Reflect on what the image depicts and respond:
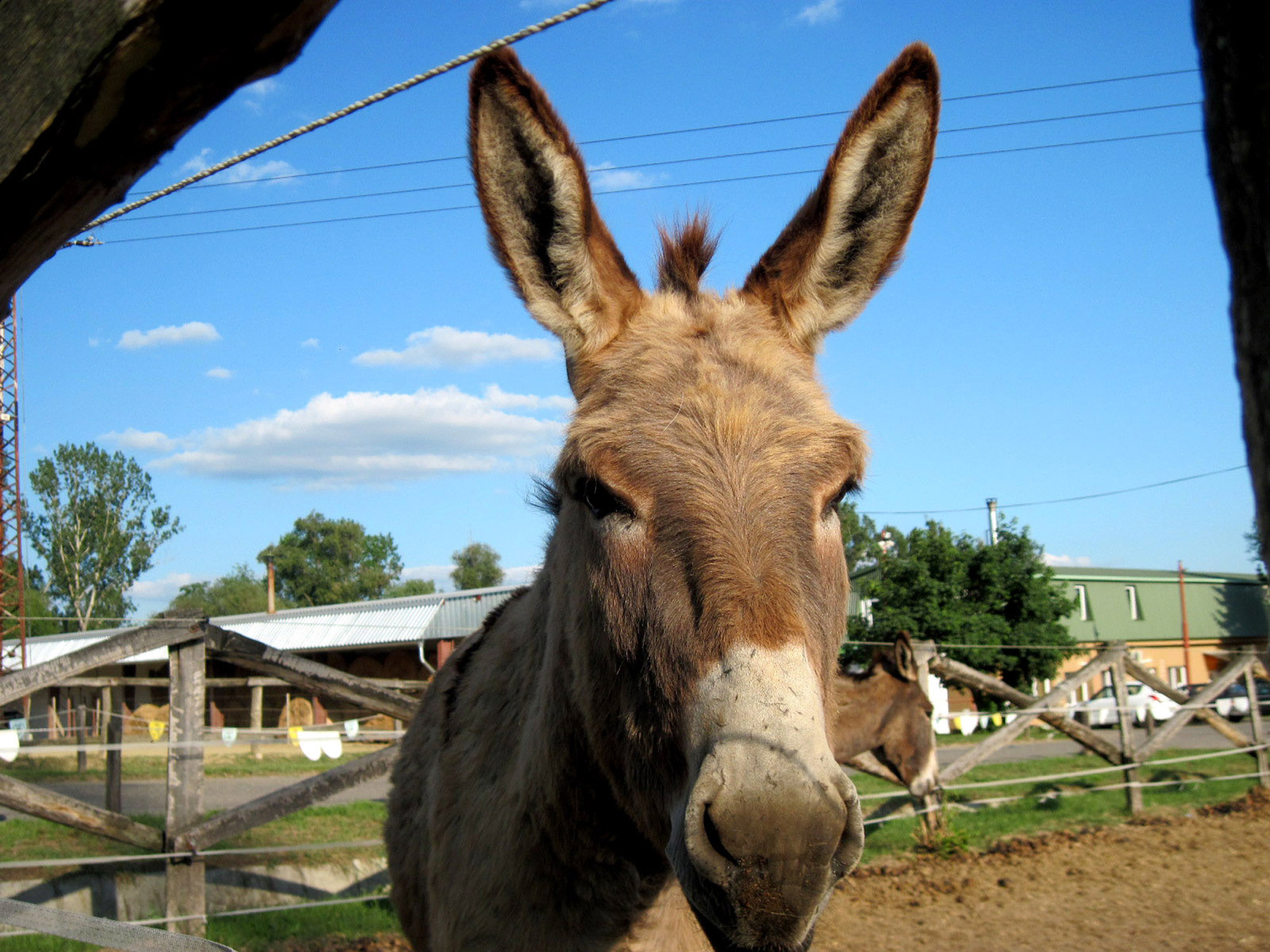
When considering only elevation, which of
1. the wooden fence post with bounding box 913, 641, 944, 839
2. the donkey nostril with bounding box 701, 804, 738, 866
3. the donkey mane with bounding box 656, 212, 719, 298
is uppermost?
the donkey mane with bounding box 656, 212, 719, 298

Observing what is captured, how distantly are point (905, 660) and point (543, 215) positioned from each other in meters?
7.78

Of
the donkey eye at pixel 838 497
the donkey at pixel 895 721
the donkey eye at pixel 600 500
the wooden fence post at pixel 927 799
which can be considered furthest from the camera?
the wooden fence post at pixel 927 799

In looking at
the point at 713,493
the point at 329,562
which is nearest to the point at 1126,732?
the point at 713,493

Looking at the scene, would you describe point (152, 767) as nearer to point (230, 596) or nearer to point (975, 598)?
point (975, 598)

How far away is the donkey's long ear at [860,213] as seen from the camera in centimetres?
231

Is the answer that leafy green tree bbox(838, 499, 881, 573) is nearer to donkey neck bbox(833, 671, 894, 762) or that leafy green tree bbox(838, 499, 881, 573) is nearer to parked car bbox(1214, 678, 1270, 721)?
parked car bbox(1214, 678, 1270, 721)

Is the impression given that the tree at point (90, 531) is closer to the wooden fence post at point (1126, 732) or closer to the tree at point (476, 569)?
the tree at point (476, 569)

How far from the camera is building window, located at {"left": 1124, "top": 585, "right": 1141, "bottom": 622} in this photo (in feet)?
150

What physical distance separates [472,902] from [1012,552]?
3453cm

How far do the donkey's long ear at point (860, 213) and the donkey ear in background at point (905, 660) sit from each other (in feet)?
23.2

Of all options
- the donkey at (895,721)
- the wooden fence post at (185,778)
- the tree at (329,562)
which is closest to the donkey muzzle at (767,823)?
the wooden fence post at (185,778)

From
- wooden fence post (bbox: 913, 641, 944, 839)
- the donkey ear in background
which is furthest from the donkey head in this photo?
wooden fence post (bbox: 913, 641, 944, 839)

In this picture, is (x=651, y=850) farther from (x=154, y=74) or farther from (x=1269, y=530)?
(x=154, y=74)

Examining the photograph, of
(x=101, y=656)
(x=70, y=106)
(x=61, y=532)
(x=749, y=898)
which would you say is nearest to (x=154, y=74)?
(x=70, y=106)
